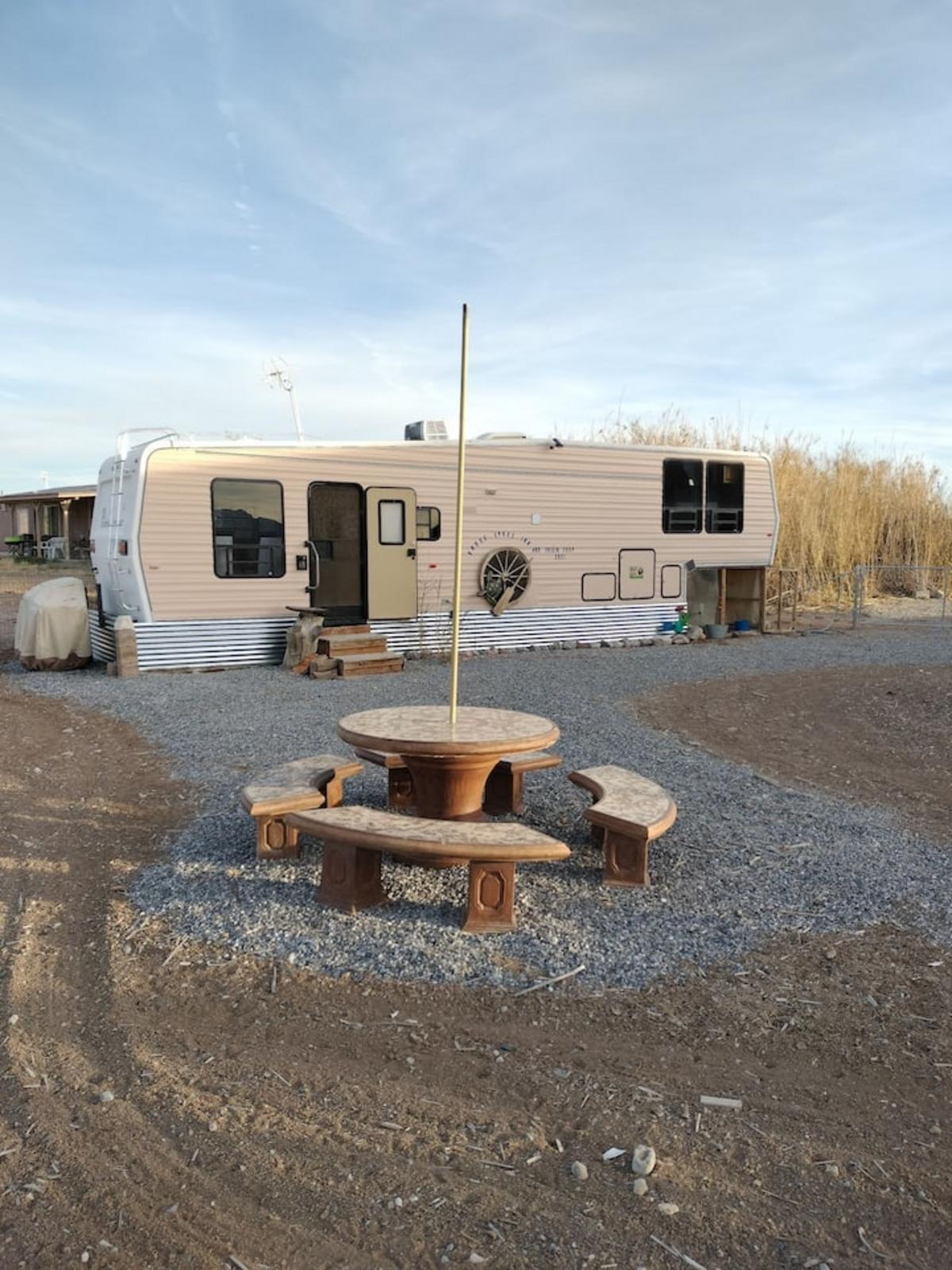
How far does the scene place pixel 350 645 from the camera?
1083 cm

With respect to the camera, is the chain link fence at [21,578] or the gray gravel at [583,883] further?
the chain link fence at [21,578]

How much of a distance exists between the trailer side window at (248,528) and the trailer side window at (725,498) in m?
6.05

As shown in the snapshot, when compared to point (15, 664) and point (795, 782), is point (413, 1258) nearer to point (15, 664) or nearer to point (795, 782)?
point (795, 782)

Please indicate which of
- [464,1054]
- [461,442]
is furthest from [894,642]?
[464,1054]

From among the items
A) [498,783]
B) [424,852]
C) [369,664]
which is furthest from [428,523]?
[424,852]

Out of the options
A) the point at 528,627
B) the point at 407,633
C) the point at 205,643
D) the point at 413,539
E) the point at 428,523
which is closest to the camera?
the point at 205,643

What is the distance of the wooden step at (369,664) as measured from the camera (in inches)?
417

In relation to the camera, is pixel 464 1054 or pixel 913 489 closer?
pixel 464 1054

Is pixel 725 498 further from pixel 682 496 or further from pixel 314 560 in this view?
pixel 314 560

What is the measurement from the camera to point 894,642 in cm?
1365

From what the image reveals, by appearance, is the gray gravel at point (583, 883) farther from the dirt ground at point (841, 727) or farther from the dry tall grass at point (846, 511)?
the dry tall grass at point (846, 511)

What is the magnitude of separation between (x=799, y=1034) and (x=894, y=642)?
38.3ft

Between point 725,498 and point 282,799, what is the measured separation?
1070 centimetres

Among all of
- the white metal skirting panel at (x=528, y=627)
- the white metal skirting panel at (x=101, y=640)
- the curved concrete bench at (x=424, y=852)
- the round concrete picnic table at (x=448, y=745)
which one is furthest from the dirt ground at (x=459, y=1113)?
the white metal skirting panel at (x=528, y=627)
